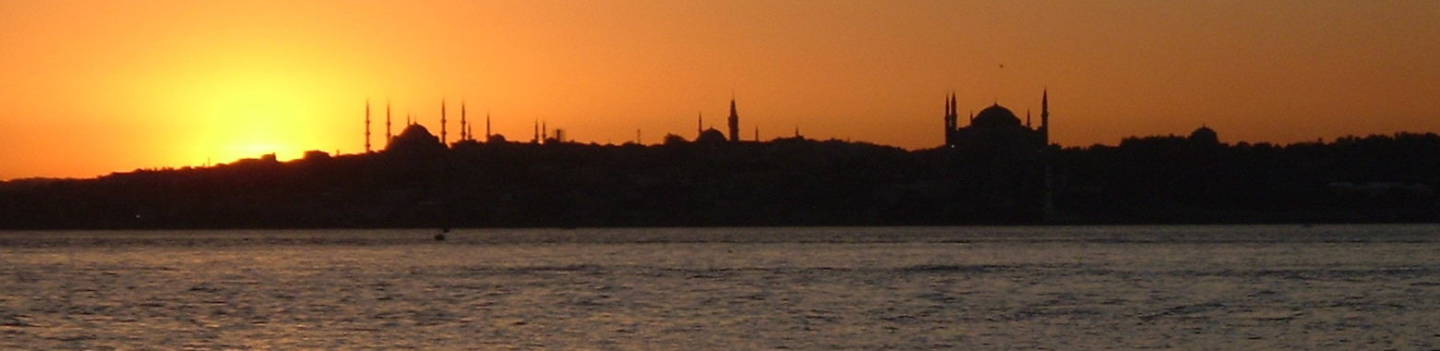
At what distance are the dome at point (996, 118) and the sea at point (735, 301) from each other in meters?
91.4

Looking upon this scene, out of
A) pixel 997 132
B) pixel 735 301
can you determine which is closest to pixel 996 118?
pixel 997 132

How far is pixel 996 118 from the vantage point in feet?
644

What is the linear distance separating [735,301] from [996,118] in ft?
462

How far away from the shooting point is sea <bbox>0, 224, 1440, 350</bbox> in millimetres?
44281

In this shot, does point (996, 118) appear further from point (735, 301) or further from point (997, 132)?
point (735, 301)

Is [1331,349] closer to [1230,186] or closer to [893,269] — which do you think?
[893,269]

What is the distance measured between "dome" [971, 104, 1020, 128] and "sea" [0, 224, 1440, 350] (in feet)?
300

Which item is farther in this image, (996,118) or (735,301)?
(996,118)

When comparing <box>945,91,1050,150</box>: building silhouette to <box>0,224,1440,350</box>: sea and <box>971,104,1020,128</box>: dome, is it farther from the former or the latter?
<box>0,224,1440,350</box>: sea

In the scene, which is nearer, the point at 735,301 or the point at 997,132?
the point at 735,301

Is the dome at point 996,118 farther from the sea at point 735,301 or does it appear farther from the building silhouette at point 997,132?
the sea at point 735,301

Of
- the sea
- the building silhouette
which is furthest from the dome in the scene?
the sea

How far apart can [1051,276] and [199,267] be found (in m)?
31.9

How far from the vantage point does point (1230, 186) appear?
611 feet
